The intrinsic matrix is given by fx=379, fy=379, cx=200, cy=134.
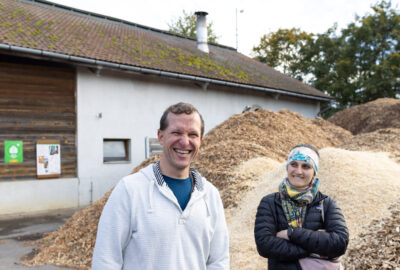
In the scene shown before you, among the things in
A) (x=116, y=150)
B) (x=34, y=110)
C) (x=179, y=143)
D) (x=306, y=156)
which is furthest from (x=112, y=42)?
(x=179, y=143)

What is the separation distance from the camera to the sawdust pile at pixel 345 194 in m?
5.03

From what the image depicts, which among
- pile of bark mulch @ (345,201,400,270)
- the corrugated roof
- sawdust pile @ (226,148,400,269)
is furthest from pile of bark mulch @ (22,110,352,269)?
the corrugated roof

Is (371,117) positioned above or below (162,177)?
above

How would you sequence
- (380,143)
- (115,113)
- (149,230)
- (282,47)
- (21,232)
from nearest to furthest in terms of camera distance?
(149,230), (21,232), (380,143), (115,113), (282,47)

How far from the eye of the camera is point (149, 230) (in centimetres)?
189

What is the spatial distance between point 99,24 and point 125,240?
57.2 feet

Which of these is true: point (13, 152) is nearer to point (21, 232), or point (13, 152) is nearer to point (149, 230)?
point (21, 232)

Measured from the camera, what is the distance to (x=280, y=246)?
2.70 metres

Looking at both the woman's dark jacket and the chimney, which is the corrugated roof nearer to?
the chimney

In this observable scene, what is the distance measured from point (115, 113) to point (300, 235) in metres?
11.2

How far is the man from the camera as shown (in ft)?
6.17

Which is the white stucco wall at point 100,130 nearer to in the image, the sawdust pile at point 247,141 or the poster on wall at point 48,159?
the poster on wall at point 48,159

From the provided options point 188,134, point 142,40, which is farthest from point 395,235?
point 142,40

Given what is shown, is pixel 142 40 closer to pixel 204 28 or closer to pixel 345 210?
pixel 204 28
